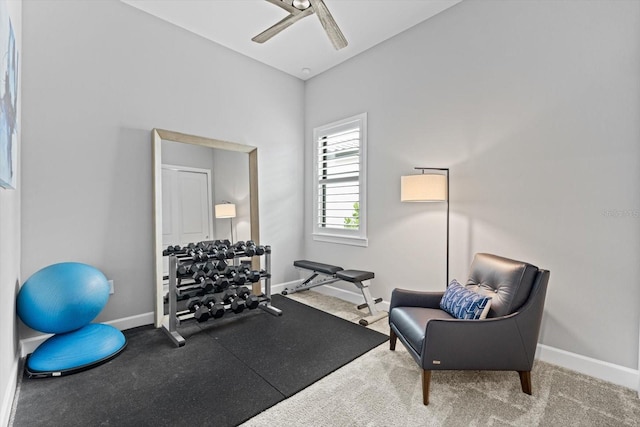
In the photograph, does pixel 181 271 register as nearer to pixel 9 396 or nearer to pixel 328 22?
pixel 9 396

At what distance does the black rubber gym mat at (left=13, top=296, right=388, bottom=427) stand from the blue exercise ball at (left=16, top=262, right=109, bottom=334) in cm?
38

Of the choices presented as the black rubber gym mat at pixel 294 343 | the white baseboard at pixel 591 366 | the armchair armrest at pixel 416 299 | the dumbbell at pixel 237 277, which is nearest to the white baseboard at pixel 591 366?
the white baseboard at pixel 591 366

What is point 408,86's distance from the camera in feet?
10.9

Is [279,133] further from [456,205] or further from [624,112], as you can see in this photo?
[624,112]

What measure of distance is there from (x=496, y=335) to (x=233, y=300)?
2358mm

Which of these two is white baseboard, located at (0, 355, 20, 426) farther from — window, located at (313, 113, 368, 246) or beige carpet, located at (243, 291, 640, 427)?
window, located at (313, 113, 368, 246)

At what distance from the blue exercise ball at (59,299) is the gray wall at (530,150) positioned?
2815 millimetres

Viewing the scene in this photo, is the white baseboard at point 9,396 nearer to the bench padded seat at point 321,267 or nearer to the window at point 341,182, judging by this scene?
the bench padded seat at point 321,267

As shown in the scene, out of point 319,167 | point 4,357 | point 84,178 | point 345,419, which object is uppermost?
point 319,167

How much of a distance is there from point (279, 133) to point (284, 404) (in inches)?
134

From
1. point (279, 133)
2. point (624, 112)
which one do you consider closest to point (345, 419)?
point (624, 112)

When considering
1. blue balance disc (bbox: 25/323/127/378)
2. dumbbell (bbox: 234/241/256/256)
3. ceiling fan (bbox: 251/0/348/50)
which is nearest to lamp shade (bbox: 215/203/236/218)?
dumbbell (bbox: 234/241/256/256)

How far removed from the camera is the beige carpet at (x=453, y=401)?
1694 mm

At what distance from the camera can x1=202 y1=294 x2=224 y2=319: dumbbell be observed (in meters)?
2.92
